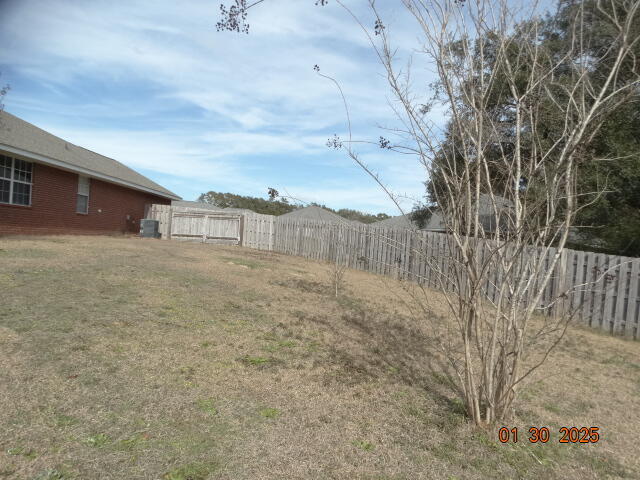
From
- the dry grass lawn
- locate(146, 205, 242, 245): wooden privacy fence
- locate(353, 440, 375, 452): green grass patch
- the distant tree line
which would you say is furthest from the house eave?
the distant tree line

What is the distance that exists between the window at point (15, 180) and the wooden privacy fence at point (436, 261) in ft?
23.6

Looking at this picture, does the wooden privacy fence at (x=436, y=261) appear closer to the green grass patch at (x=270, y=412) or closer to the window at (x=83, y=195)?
the green grass patch at (x=270, y=412)

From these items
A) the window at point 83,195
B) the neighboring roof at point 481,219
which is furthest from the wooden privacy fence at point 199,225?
the neighboring roof at point 481,219

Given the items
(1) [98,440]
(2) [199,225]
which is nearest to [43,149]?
(2) [199,225]

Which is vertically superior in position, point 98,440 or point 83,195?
point 83,195

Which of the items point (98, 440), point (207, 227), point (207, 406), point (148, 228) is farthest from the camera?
point (207, 227)

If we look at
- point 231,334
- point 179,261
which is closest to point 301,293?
point 231,334

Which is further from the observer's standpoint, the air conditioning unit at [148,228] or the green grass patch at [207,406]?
the air conditioning unit at [148,228]

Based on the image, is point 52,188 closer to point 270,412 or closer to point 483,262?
point 270,412

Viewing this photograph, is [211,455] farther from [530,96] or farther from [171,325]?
[530,96]

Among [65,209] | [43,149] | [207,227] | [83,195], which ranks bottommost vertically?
[207,227]

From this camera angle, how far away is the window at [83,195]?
15.0 meters

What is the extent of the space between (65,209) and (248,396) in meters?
13.8

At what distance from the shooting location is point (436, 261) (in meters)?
3.58
